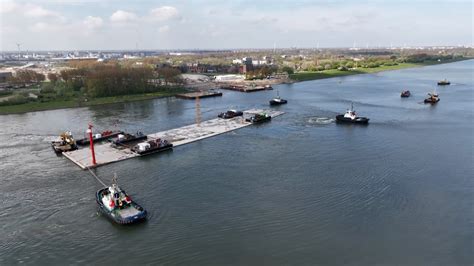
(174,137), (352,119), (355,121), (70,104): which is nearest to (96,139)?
(174,137)

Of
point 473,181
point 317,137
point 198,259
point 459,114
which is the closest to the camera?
point 198,259

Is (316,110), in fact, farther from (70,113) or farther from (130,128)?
(70,113)

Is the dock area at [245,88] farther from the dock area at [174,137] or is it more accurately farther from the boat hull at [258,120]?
the boat hull at [258,120]

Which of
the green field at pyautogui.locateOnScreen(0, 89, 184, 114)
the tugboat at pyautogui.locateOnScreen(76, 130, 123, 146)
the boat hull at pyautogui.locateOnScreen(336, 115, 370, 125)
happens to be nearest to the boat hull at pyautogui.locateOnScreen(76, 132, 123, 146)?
the tugboat at pyautogui.locateOnScreen(76, 130, 123, 146)

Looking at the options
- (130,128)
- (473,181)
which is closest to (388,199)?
(473,181)

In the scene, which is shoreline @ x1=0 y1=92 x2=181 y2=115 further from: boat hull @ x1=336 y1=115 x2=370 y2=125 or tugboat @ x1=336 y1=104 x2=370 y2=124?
boat hull @ x1=336 y1=115 x2=370 y2=125

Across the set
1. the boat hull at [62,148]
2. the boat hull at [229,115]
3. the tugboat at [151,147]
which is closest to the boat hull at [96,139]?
the boat hull at [62,148]

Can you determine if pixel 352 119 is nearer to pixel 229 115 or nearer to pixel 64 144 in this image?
pixel 229 115
